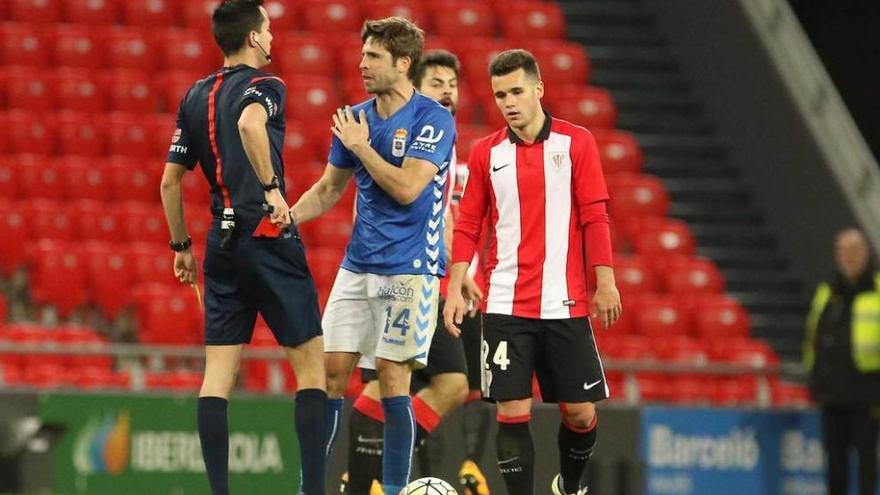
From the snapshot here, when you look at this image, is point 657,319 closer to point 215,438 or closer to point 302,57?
point 302,57

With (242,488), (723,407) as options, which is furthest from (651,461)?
(242,488)

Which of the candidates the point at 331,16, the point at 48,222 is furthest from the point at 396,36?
the point at 331,16

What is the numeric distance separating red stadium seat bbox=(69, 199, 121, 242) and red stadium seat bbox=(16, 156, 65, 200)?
338 mm

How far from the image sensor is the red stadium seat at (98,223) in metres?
13.2

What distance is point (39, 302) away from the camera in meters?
12.8

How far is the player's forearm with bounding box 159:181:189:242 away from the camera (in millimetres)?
7086

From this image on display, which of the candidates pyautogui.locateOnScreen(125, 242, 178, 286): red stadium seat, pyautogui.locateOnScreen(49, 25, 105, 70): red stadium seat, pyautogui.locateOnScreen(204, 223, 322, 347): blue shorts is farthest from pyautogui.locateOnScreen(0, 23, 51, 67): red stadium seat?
pyautogui.locateOnScreen(204, 223, 322, 347): blue shorts

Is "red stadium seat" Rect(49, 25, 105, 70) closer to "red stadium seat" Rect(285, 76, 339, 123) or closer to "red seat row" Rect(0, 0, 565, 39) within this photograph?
"red seat row" Rect(0, 0, 565, 39)

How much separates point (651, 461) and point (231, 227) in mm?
5685

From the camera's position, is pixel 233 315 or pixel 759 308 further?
pixel 759 308

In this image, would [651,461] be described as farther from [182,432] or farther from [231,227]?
[231,227]

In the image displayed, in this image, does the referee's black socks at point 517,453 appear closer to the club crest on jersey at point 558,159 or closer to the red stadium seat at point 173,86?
the club crest on jersey at point 558,159

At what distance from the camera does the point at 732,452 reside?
12102 mm

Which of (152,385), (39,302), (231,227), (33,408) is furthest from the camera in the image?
(39,302)
